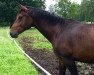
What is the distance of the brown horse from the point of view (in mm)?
7957

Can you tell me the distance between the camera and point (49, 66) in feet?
39.5

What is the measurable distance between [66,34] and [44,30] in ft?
2.58

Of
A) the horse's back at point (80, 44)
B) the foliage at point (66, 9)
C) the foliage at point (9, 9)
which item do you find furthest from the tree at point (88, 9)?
the horse's back at point (80, 44)

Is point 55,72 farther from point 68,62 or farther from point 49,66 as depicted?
point 68,62

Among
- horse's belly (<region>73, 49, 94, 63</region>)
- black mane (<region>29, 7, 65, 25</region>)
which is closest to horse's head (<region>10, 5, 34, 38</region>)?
black mane (<region>29, 7, 65, 25</region>)

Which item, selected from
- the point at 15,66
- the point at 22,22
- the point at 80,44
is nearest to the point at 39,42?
the point at 15,66

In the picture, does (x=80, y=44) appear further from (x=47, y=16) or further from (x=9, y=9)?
(x=9, y=9)

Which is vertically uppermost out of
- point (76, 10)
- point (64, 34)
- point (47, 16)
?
point (47, 16)

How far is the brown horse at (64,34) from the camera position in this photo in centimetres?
796

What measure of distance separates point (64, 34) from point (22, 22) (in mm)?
1249

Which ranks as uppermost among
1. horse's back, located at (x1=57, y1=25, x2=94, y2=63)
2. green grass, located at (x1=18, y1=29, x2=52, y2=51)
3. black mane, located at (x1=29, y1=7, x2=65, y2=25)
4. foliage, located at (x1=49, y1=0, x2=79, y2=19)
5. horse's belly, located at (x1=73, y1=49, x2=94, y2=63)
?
black mane, located at (x1=29, y1=7, x2=65, y2=25)

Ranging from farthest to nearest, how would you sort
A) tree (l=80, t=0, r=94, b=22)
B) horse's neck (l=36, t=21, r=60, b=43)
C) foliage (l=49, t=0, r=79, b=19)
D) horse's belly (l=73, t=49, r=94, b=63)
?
foliage (l=49, t=0, r=79, b=19), tree (l=80, t=0, r=94, b=22), horse's neck (l=36, t=21, r=60, b=43), horse's belly (l=73, t=49, r=94, b=63)

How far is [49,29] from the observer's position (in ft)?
28.5

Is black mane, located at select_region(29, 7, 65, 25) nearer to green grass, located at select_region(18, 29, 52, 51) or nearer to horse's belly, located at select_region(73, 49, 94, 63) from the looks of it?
horse's belly, located at select_region(73, 49, 94, 63)
